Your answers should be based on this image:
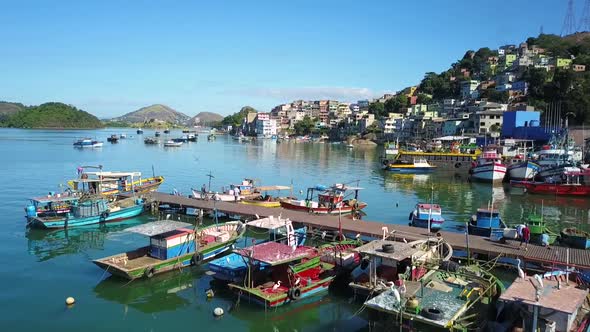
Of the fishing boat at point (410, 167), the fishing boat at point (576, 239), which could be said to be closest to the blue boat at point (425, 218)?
the fishing boat at point (576, 239)

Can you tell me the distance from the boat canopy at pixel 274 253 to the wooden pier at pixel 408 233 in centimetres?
595

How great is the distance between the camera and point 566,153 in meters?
58.7

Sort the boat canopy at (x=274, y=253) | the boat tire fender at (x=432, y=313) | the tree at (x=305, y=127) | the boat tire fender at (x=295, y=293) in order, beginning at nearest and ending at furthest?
the boat tire fender at (x=432, y=313) → the boat canopy at (x=274, y=253) → the boat tire fender at (x=295, y=293) → the tree at (x=305, y=127)

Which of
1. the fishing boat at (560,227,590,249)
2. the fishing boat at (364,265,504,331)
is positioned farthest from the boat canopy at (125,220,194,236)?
the fishing boat at (560,227,590,249)

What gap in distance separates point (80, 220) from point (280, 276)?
17.8 metres

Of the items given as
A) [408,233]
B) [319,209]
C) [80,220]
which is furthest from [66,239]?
[408,233]

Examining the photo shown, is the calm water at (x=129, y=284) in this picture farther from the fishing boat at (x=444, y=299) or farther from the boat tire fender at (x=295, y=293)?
the fishing boat at (x=444, y=299)

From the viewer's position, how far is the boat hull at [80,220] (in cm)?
2897

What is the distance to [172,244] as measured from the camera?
834 inches

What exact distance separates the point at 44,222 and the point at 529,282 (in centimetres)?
2760

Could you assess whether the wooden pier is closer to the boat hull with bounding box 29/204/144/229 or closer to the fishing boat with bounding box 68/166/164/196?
the boat hull with bounding box 29/204/144/229

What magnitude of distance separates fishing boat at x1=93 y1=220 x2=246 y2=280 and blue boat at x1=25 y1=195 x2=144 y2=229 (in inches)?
Result: 410

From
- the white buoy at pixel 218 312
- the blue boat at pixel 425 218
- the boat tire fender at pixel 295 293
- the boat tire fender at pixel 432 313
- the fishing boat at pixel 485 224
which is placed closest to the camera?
the boat tire fender at pixel 432 313

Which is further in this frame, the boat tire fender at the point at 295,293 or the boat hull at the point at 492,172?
the boat hull at the point at 492,172
